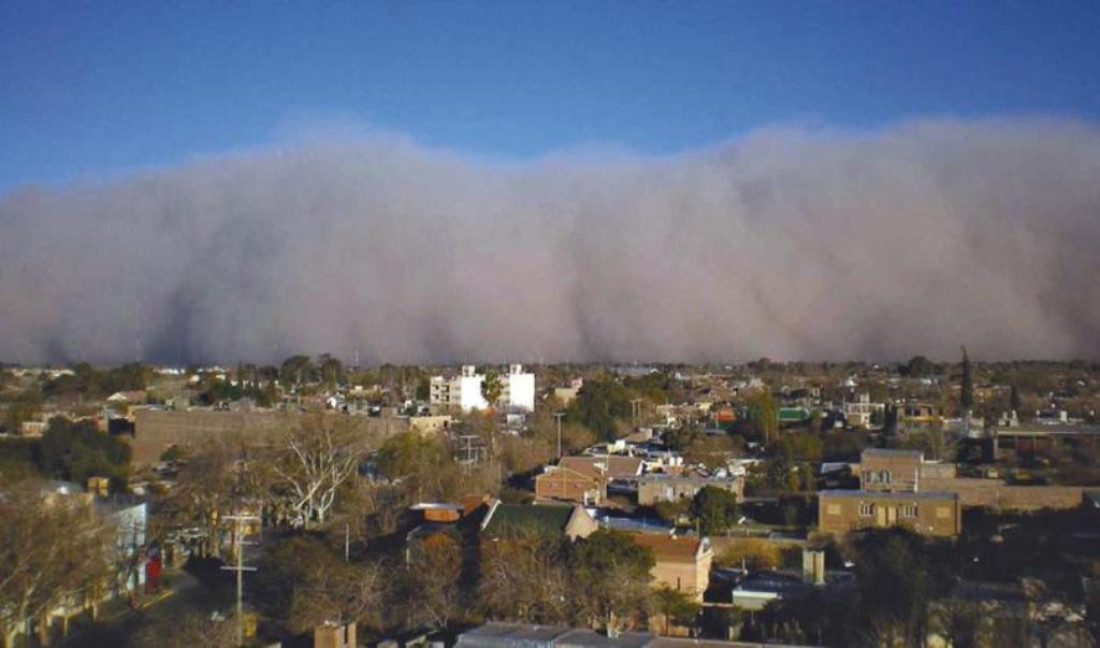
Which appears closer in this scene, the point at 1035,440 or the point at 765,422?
the point at 1035,440

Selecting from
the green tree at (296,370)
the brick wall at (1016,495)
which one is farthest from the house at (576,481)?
the green tree at (296,370)

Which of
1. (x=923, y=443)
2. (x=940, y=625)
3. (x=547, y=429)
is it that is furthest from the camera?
(x=547, y=429)

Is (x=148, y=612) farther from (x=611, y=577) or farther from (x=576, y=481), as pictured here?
(x=576, y=481)

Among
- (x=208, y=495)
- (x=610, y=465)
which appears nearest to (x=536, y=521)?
(x=208, y=495)

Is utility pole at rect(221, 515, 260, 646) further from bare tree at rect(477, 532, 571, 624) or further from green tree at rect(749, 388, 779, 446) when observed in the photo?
green tree at rect(749, 388, 779, 446)

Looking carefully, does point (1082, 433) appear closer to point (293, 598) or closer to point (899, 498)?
point (899, 498)

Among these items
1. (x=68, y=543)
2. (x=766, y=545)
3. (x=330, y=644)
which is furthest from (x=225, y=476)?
(x=330, y=644)

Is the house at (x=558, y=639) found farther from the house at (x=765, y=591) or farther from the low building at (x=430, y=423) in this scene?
the low building at (x=430, y=423)
